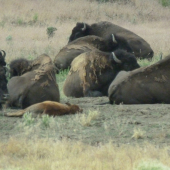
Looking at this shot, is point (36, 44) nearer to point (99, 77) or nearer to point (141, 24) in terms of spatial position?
point (99, 77)

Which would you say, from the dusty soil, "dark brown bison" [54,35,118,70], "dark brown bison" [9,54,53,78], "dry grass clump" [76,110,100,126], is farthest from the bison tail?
"dark brown bison" [54,35,118,70]

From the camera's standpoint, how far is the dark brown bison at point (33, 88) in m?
11.8

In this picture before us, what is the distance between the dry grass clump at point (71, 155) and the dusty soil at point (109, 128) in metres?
0.51

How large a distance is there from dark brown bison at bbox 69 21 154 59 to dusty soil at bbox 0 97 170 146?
1132 centimetres

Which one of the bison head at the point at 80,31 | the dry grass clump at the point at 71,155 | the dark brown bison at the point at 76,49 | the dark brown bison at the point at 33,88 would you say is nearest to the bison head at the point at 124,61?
the dark brown bison at the point at 33,88

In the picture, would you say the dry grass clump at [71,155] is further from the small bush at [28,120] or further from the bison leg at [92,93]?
the bison leg at [92,93]

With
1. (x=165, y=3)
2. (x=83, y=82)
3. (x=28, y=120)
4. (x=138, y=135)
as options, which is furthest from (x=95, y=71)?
(x=165, y=3)

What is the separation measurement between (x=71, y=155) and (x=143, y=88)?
5.05 meters

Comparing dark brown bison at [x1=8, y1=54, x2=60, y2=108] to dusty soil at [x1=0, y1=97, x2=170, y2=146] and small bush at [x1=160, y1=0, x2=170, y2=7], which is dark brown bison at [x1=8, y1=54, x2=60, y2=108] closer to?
dusty soil at [x1=0, y1=97, x2=170, y2=146]

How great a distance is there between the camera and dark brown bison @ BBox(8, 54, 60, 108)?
38.8ft

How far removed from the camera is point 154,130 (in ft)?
30.3

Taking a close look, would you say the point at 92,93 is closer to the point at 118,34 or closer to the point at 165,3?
the point at 118,34

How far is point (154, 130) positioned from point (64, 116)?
5.94 feet

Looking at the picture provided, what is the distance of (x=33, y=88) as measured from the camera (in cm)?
1191
